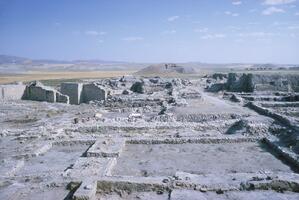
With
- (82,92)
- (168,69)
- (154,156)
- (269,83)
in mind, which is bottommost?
(168,69)

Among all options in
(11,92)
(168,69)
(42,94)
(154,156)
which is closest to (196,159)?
(154,156)

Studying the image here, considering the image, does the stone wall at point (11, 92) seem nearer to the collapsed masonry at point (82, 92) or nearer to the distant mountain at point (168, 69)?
the collapsed masonry at point (82, 92)

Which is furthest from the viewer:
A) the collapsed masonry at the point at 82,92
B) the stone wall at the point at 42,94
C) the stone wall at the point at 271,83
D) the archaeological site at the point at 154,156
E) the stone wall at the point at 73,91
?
the stone wall at the point at 271,83

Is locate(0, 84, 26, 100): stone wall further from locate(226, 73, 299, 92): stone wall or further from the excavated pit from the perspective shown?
locate(226, 73, 299, 92): stone wall

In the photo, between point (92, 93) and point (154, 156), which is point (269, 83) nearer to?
point (92, 93)

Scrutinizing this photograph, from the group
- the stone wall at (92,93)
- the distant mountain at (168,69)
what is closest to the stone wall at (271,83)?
the stone wall at (92,93)

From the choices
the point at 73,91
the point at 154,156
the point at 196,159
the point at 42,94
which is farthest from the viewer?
the point at 73,91

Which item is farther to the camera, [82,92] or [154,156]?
[82,92]

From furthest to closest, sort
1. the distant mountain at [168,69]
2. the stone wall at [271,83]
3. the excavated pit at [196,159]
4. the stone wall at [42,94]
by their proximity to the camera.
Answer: the distant mountain at [168,69], the stone wall at [271,83], the stone wall at [42,94], the excavated pit at [196,159]

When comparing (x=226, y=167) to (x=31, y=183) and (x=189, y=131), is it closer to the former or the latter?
(x=189, y=131)

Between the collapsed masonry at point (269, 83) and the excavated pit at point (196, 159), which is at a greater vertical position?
the collapsed masonry at point (269, 83)

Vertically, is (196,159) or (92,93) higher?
(92,93)

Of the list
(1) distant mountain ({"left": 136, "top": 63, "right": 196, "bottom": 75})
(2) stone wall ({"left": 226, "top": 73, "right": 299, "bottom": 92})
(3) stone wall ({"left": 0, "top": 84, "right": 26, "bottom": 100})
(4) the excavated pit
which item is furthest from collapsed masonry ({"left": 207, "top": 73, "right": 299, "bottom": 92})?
(1) distant mountain ({"left": 136, "top": 63, "right": 196, "bottom": 75})

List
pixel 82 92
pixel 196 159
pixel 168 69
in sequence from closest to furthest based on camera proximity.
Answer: pixel 196 159 < pixel 82 92 < pixel 168 69
